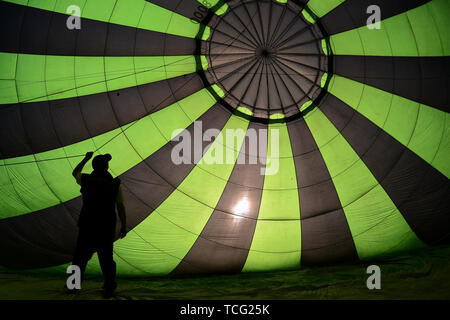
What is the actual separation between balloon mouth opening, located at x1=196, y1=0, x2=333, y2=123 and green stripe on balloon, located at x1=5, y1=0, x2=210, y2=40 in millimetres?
282

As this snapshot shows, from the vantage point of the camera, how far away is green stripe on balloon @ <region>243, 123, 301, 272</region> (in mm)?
3912

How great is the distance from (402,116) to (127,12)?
9.17ft

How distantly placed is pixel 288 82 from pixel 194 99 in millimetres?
933

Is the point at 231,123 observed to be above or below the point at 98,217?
above

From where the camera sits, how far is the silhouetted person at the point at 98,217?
A: 292 centimetres

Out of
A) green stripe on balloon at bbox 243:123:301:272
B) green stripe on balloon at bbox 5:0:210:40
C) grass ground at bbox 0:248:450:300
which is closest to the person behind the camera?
grass ground at bbox 0:248:450:300

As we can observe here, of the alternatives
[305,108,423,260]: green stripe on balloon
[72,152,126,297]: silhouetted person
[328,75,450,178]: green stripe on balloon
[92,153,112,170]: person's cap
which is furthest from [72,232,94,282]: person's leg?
[328,75,450,178]: green stripe on balloon

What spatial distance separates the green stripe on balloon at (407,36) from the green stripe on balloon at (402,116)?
1.11 feet

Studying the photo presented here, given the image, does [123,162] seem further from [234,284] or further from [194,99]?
[234,284]

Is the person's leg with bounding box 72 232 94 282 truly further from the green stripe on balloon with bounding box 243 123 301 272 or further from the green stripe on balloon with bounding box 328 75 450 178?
the green stripe on balloon with bounding box 328 75 450 178

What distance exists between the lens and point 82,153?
3801mm

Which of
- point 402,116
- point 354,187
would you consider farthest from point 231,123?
point 402,116

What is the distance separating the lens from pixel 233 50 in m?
3.72

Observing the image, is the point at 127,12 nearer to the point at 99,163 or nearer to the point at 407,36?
the point at 99,163
